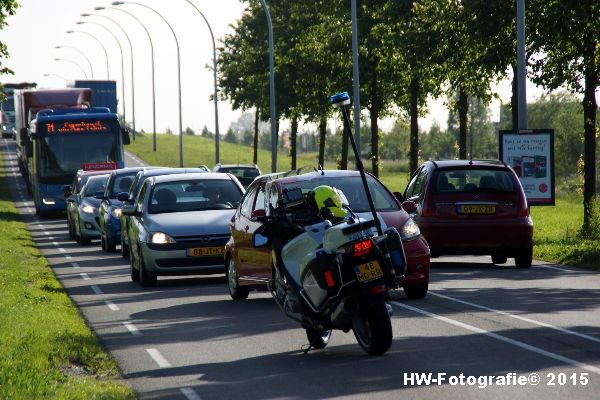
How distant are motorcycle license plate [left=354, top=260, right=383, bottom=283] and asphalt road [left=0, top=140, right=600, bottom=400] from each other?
671 mm

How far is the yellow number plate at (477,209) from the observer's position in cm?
2098

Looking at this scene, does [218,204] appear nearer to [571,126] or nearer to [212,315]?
[212,315]

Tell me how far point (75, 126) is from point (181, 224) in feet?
79.8

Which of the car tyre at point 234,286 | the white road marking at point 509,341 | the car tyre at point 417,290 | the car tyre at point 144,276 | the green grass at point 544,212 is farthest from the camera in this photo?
the green grass at point 544,212

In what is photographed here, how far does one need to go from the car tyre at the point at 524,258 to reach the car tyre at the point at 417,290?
5149 millimetres

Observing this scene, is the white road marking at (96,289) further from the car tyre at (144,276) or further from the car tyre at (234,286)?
the car tyre at (234,286)

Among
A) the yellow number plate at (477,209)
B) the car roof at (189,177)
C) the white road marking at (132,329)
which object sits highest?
the car roof at (189,177)

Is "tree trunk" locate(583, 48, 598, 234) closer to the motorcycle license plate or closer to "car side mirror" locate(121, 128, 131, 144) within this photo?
"car side mirror" locate(121, 128, 131, 144)

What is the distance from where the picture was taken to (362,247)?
10664 millimetres

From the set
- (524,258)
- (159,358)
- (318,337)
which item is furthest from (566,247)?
(159,358)

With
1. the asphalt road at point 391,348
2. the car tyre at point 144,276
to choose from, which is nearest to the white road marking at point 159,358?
the asphalt road at point 391,348

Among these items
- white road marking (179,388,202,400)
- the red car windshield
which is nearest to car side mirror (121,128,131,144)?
the red car windshield

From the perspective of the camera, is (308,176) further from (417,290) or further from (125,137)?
(125,137)

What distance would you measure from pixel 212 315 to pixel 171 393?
5.47m
